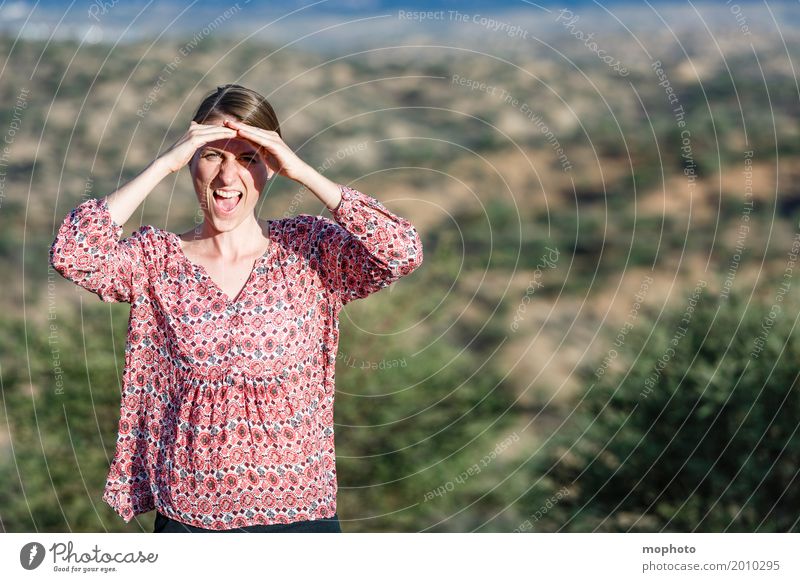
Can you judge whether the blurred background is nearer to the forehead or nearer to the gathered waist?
the forehead

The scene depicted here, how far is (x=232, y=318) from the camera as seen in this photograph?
3.47 metres

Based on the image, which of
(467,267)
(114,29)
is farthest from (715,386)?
(114,29)

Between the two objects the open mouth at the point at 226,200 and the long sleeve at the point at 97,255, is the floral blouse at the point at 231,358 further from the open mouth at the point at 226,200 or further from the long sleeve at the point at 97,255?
the open mouth at the point at 226,200

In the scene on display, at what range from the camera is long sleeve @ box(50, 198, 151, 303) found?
133 inches

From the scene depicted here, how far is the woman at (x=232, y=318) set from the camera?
11.2 ft

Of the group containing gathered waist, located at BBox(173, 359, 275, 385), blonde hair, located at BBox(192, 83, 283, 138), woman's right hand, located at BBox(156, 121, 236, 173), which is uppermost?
blonde hair, located at BBox(192, 83, 283, 138)

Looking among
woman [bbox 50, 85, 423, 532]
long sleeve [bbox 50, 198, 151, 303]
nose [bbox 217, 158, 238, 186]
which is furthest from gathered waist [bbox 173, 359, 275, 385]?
nose [bbox 217, 158, 238, 186]

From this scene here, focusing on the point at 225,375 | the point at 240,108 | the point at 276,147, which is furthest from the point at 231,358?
the point at 240,108

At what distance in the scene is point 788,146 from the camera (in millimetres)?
32906

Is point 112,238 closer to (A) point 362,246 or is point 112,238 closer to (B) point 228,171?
(B) point 228,171

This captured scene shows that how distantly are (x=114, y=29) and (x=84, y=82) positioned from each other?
856cm

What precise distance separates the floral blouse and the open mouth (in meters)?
0.17

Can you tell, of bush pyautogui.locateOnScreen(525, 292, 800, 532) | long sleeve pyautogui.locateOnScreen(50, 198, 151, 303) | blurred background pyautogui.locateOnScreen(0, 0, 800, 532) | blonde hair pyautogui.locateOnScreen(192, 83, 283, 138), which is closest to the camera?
long sleeve pyautogui.locateOnScreen(50, 198, 151, 303)

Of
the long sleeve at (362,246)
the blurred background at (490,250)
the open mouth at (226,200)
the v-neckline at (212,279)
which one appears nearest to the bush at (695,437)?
the blurred background at (490,250)
